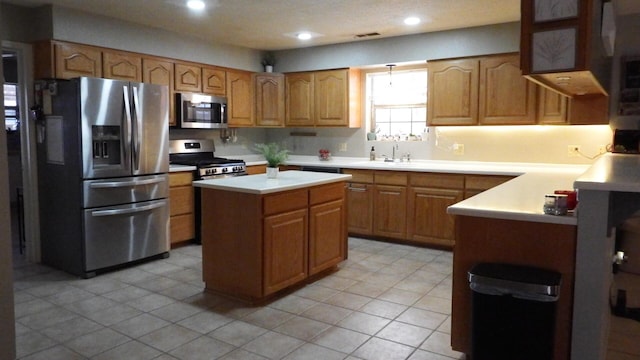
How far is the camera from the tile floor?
2.64 meters

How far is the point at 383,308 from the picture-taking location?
326 centimetres

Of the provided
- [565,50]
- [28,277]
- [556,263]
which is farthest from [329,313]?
[28,277]

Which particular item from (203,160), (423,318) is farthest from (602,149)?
(203,160)

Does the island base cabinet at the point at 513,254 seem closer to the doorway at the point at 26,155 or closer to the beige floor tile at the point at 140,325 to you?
the beige floor tile at the point at 140,325

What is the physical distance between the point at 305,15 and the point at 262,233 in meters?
2.22

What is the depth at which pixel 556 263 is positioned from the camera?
2.18 m

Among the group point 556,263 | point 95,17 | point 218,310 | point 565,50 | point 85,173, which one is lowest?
point 218,310

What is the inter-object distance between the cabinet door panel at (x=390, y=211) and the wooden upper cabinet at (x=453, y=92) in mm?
890

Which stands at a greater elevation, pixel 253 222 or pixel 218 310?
pixel 253 222

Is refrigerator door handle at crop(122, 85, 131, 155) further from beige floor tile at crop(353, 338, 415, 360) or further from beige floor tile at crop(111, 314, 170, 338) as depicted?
beige floor tile at crop(353, 338, 415, 360)

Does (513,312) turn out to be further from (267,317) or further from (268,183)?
(268,183)

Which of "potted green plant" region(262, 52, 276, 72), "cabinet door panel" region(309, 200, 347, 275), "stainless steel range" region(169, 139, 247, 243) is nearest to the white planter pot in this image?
"cabinet door panel" region(309, 200, 347, 275)

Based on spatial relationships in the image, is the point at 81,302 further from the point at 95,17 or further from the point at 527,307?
the point at 527,307

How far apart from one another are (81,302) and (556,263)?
3.15m
